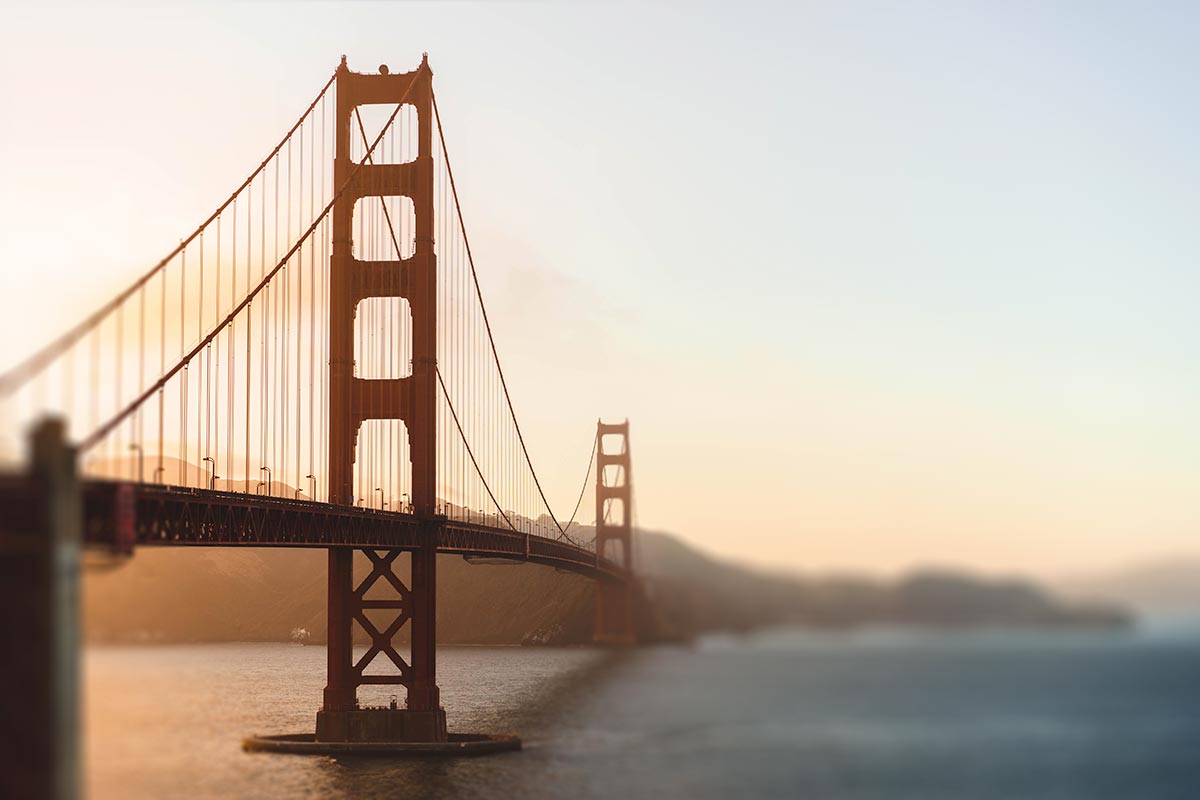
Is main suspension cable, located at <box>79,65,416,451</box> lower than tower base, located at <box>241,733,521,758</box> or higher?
higher

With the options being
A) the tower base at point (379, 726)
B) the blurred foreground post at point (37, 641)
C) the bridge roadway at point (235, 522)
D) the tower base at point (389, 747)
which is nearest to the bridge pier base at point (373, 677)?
the tower base at point (379, 726)

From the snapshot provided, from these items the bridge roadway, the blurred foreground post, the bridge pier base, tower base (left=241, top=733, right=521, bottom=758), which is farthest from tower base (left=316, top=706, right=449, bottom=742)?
the blurred foreground post

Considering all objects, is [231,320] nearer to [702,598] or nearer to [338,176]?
[338,176]

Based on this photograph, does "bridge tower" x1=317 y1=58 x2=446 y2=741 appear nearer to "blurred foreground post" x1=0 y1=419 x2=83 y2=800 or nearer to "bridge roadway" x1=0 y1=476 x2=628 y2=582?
"bridge roadway" x1=0 y1=476 x2=628 y2=582

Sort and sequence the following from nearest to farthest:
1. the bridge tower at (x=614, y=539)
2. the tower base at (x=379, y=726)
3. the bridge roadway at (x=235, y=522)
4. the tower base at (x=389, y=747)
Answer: the bridge roadway at (x=235, y=522)
the tower base at (x=389, y=747)
the tower base at (x=379, y=726)
the bridge tower at (x=614, y=539)

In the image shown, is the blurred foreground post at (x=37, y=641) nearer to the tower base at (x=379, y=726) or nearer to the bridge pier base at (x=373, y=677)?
the bridge pier base at (x=373, y=677)

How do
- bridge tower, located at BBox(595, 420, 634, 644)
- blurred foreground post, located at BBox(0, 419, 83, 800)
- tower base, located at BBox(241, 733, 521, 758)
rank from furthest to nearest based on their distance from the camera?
bridge tower, located at BBox(595, 420, 634, 644), tower base, located at BBox(241, 733, 521, 758), blurred foreground post, located at BBox(0, 419, 83, 800)

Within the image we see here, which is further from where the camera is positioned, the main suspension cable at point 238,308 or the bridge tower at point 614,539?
the bridge tower at point 614,539
